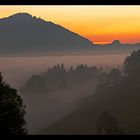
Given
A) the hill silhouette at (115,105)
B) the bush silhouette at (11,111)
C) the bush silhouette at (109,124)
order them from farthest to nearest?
the hill silhouette at (115,105)
the bush silhouette at (109,124)
the bush silhouette at (11,111)

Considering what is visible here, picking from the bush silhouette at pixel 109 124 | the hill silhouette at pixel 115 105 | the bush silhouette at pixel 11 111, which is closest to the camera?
the bush silhouette at pixel 11 111

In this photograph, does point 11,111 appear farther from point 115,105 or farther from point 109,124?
point 115,105

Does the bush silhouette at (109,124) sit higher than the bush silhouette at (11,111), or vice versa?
the bush silhouette at (11,111)

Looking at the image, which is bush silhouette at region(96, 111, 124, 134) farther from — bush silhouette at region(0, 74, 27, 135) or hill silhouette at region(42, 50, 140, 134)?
hill silhouette at region(42, 50, 140, 134)

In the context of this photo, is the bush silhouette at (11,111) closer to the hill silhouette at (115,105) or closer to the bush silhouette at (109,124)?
the bush silhouette at (109,124)

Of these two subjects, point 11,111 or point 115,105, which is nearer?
point 11,111

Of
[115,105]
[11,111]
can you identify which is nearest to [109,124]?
[11,111]

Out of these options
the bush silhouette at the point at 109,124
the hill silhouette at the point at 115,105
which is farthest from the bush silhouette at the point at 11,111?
the hill silhouette at the point at 115,105

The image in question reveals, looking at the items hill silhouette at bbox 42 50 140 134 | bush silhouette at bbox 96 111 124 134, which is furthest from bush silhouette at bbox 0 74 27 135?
hill silhouette at bbox 42 50 140 134

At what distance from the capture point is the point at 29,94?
191m

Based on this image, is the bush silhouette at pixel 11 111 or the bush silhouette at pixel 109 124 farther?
the bush silhouette at pixel 109 124

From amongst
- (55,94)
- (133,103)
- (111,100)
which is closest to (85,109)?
(111,100)

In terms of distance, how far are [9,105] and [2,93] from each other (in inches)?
38.6
